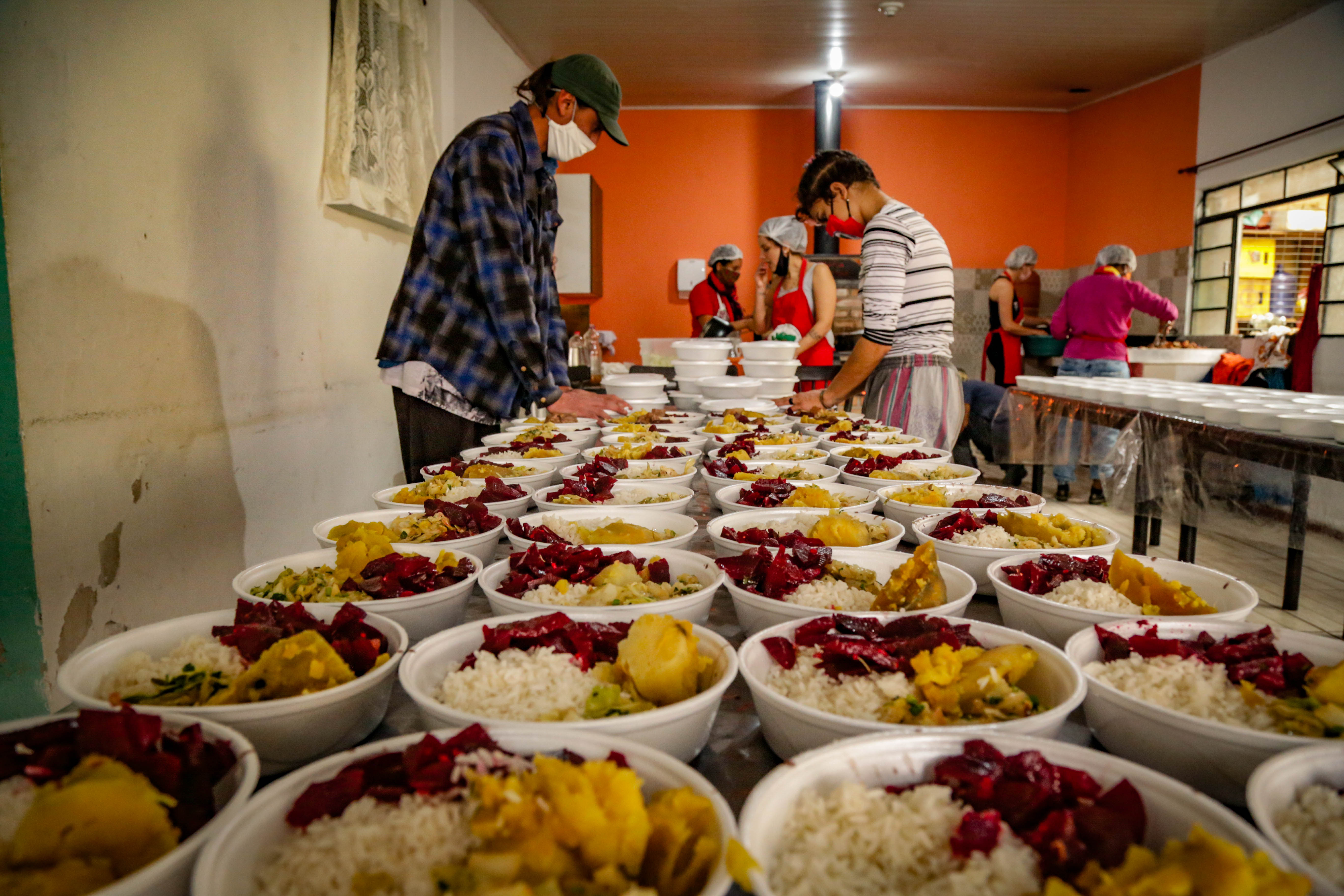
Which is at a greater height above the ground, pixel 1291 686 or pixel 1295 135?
pixel 1295 135

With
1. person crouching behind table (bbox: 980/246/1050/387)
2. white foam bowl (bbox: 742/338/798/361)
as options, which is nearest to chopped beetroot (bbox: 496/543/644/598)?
white foam bowl (bbox: 742/338/798/361)

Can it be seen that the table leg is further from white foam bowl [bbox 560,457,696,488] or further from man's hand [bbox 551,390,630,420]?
man's hand [bbox 551,390,630,420]

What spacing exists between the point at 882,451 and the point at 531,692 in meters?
1.83

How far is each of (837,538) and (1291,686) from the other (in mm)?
739

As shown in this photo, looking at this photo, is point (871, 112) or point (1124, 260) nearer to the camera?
point (1124, 260)

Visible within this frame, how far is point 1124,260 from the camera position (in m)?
6.59

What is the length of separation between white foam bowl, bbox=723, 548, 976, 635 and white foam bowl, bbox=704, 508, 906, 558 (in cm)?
13

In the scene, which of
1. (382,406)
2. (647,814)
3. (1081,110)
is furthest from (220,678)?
(1081,110)

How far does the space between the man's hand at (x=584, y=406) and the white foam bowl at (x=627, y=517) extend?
1.43m

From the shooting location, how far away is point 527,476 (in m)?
2.10

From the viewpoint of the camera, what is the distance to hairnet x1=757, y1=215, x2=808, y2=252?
5758 millimetres

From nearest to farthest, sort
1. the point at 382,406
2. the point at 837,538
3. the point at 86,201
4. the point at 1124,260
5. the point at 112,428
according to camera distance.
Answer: the point at 837,538, the point at 86,201, the point at 112,428, the point at 382,406, the point at 1124,260

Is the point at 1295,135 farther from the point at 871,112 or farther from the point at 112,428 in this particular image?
the point at 112,428

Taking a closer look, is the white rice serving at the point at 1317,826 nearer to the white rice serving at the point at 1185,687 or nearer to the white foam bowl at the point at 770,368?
the white rice serving at the point at 1185,687
